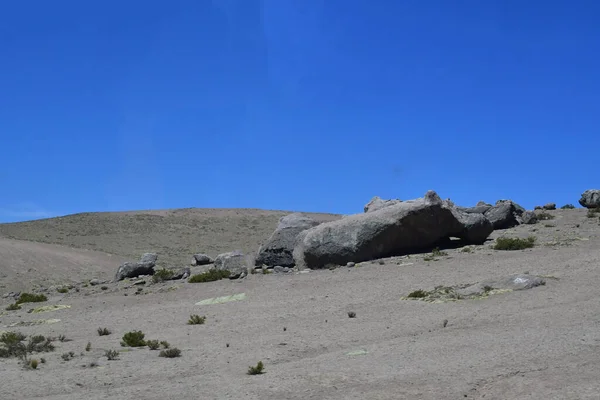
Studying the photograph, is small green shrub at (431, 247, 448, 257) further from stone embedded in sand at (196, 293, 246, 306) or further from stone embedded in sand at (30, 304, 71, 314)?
stone embedded in sand at (30, 304, 71, 314)

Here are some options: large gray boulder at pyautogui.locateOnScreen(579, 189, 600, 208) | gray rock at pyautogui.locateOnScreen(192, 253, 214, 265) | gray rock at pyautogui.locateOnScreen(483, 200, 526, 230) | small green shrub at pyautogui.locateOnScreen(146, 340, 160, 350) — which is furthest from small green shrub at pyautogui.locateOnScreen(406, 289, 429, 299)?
large gray boulder at pyautogui.locateOnScreen(579, 189, 600, 208)

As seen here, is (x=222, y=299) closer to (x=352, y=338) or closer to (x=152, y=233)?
(x=352, y=338)

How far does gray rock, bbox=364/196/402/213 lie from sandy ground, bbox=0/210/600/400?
18.9 feet

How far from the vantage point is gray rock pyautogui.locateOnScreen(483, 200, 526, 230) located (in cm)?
2962

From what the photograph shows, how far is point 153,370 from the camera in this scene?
1077 centimetres

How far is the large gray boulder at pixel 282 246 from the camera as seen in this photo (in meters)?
24.7

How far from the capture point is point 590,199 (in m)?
36.9

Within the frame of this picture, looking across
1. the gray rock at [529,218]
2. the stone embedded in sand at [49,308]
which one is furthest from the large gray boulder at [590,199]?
the stone embedded in sand at [49,308]

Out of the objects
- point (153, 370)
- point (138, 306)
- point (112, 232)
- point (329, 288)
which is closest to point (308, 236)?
point (329, 288)

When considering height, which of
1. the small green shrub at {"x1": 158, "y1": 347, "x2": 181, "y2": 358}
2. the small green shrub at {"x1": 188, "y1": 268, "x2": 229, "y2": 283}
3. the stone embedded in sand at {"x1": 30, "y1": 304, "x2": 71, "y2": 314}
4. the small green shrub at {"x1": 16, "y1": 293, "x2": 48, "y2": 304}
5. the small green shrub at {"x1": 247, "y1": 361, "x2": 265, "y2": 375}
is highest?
the small green shrub at {"x1": 188, "y1": 268, "x2": 229, "y2": 283}

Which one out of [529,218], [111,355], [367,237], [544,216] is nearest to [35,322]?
[111,355]

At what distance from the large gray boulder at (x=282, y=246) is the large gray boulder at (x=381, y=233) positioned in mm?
945

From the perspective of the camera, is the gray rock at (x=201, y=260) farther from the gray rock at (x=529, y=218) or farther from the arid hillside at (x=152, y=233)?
the arid hillside at (x=152, y=233)

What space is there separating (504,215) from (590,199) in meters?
10.4
